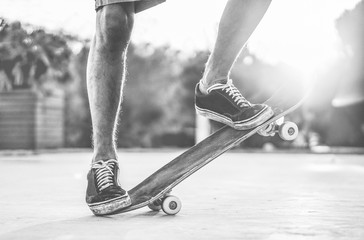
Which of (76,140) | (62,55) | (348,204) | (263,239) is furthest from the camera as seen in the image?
Result: (76,140)

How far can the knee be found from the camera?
8.11 feet

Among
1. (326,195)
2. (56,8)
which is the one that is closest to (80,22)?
(56,8)

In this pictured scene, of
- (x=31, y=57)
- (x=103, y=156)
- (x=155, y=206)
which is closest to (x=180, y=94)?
(x=31, y=57)

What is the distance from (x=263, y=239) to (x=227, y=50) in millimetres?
993

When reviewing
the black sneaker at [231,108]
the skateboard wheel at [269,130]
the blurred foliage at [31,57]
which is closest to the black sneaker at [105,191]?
the black sneaker at [231,108]

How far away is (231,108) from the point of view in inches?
101

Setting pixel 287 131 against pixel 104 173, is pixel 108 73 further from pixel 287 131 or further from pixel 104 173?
pixel 287 131

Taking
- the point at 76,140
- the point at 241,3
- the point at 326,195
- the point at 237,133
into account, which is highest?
the point at 241,3

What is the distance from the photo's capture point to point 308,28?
1017 centimetres

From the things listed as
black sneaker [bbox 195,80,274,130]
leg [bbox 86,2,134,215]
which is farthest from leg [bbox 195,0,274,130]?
leg [bbox 86,2,134,215]

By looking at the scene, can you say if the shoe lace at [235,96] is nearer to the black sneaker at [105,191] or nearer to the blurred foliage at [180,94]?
the black sneaker at [105,191]

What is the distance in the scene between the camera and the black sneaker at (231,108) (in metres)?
2.53

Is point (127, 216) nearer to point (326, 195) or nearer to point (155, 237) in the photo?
point (155, 237)

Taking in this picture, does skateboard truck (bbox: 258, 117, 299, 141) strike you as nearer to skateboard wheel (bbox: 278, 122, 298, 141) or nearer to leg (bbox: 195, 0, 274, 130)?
skateboard wheel (bbox: 278, 122, 298, 141)
